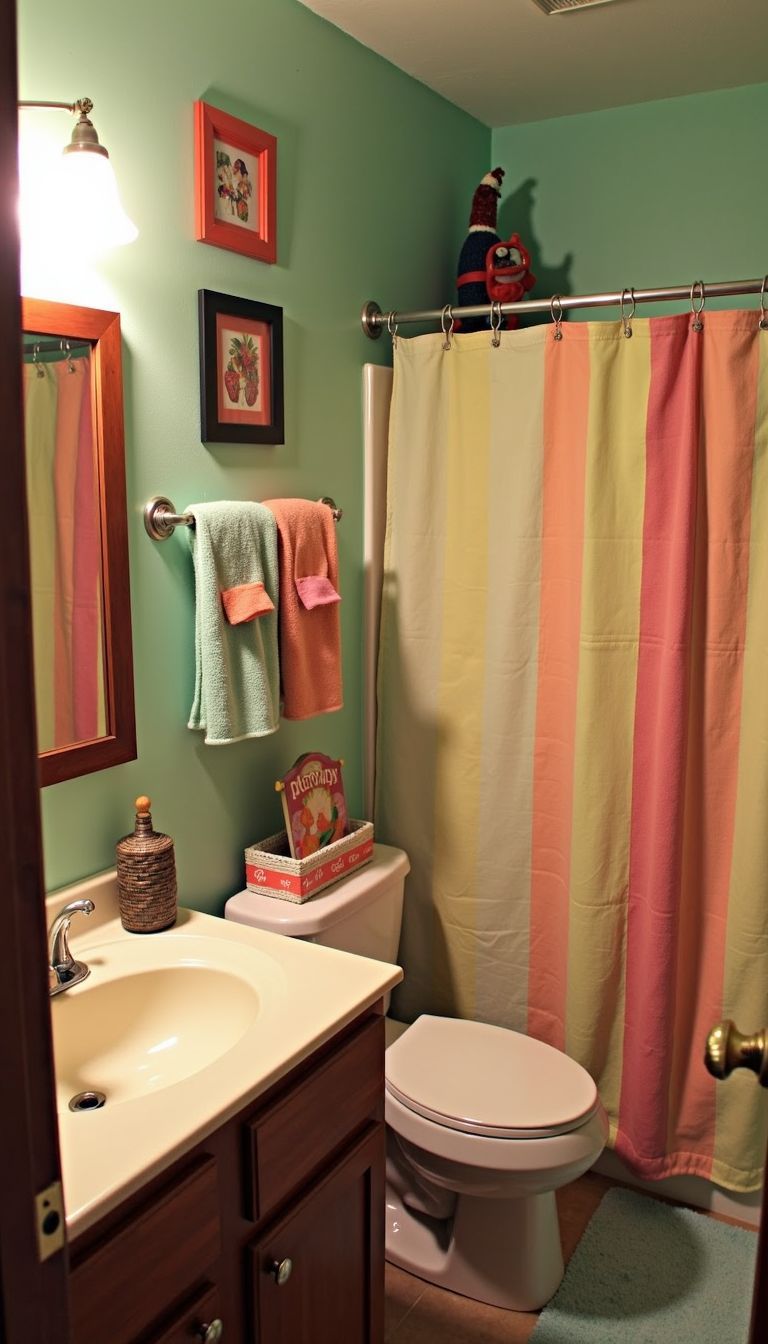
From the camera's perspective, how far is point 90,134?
1.40 meters

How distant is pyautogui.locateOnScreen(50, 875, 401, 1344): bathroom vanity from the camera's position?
1.14 m

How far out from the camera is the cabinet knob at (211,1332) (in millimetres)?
1258

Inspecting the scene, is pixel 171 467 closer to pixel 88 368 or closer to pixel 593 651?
pixel 88 368

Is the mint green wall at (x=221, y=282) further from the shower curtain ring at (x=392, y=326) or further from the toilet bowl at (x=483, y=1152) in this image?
the toilet bowl at (x=483, y=1152)

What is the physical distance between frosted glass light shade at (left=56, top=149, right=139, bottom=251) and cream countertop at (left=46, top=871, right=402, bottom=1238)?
0.95 metres

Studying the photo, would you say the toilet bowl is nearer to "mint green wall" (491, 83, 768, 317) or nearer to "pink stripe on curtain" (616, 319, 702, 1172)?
"pink stripe on curtain" (616, 319, 702, 1172)

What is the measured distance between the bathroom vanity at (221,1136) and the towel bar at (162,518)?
570 millimetres

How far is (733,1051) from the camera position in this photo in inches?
29.4

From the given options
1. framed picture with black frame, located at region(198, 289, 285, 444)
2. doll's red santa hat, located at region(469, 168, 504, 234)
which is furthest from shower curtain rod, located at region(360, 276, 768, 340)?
framed picture with black frame, located at region(198, 289, 285, 444)

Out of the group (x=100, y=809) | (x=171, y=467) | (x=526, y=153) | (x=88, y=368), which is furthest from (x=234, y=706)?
(x=526, y=153)

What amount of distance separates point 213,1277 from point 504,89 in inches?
93.0

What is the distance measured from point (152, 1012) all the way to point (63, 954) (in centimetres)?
16

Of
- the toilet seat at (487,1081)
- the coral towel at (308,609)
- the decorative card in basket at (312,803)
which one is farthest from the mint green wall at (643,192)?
the toilet seat at (487,1081)

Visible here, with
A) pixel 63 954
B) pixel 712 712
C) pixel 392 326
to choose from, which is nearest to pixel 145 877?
pixel 63 954
